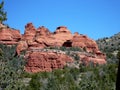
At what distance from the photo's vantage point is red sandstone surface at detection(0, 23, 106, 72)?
371 ft

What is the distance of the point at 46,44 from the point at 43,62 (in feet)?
80.5

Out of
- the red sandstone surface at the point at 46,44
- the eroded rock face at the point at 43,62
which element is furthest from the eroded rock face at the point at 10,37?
the eroded rock face at the point at 43,62

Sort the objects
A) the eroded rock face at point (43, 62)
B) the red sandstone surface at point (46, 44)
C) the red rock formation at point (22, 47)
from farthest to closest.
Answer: the red rock formation at point (22, 47)
the red sandstone surface at point (46, 44)
the eroded rock face at point (43, 62)

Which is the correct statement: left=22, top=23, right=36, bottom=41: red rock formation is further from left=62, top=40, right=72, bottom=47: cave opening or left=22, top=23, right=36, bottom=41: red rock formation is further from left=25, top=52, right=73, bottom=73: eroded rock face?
left=25, top=52, right=73, bottom=73: eroded rock face

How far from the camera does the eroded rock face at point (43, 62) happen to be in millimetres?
112562

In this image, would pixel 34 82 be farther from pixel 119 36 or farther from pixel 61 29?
pixel 119 36

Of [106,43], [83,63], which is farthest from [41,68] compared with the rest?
[106,43]

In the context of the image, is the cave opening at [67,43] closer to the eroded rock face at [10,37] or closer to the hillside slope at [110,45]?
the hillside slope at [110,45]

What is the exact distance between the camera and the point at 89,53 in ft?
432

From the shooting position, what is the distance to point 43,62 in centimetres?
11269

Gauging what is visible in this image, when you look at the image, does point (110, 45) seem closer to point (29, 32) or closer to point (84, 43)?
point (84, 43)

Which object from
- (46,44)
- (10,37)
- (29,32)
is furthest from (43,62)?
(10,37)

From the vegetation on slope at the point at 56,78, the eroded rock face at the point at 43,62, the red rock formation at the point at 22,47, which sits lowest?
the vegetation on slope at the point at 56,78

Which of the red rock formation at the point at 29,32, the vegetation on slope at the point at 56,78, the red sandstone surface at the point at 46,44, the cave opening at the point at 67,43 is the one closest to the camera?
the vegetation on slope at the point at 56,78
